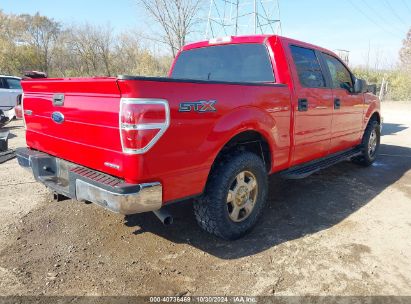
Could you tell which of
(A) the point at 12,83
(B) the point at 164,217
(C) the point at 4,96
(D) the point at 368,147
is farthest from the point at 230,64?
(A) the point at 12,83

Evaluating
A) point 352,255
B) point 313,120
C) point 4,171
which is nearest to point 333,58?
point 313,120

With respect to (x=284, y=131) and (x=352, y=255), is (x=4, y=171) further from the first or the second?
(x=352, y=255)

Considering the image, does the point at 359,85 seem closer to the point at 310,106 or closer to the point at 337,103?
the point at 337,103

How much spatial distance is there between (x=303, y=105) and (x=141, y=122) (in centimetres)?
224

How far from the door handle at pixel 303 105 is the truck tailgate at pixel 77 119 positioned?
222 cm

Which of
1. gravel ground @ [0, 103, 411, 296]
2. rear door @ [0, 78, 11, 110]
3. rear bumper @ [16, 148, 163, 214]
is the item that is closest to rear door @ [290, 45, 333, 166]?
gravel ground @ [0, 103, 411, 296]

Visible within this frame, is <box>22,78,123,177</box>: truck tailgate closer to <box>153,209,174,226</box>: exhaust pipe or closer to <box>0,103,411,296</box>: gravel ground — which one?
<box>153,209,174,226</box>: exhaust pipe

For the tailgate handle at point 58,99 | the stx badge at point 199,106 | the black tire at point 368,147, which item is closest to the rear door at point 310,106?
the stx badge at point 199,106

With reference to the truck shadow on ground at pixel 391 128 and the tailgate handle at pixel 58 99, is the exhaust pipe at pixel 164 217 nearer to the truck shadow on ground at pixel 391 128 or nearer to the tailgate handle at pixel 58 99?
the tailgate handle at pixel 58 99

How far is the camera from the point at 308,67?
13.8ft

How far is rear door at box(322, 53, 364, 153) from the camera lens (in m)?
4.71

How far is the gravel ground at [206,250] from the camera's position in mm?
2648

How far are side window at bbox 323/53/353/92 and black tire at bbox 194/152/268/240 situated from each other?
2117 mm

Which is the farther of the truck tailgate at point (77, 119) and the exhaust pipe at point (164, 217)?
the exhaust pipe at point (164, 217)
